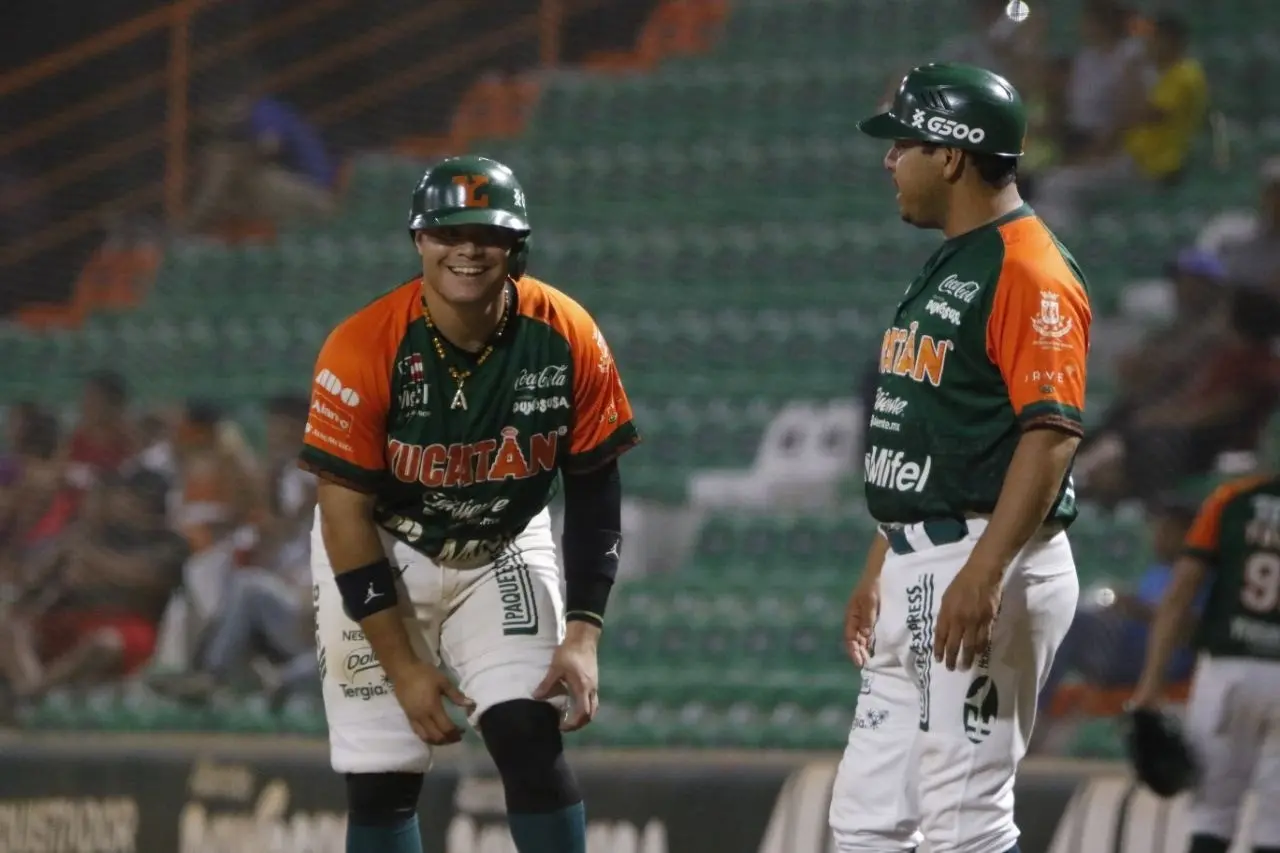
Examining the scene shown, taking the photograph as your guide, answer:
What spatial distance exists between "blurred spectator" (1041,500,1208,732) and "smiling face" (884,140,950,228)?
3407 millimetres

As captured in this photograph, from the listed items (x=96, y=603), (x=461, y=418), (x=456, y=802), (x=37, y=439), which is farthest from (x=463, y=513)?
(x=37, y=439)

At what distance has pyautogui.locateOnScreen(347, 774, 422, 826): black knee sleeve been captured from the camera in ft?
14.1

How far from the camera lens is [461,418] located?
421cm

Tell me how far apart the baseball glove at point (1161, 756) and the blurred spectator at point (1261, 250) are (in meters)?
3.06

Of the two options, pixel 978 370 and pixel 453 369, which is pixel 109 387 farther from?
pixel 978 370

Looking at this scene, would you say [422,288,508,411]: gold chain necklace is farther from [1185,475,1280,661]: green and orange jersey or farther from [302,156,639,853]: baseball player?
[1185,475,1280,661]: green and orange jersey

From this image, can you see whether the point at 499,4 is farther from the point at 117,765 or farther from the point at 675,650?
the point at 117,765

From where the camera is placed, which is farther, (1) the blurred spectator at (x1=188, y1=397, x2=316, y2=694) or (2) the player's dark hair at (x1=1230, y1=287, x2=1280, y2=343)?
(1) the blurred spectator at (x1=188, y1=397, x2=316, y2=694)

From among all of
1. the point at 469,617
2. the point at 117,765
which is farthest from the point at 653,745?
the point at 469,617

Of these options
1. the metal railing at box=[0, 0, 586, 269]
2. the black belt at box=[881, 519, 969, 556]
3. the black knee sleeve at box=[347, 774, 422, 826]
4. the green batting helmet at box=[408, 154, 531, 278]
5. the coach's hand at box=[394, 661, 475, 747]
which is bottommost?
the black knee sleeve at box=[347, 774, 422, 826]

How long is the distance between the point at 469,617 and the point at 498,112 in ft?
28.0

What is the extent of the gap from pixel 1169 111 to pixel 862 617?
603cm

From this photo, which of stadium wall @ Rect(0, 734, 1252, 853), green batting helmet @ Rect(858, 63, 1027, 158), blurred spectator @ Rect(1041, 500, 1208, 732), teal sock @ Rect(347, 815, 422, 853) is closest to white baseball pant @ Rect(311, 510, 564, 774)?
teal sock @ Rect(347, 815, 422, 853)

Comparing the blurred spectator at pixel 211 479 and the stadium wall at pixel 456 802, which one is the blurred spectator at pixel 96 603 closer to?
the blurred spectator at pixel 211 479
